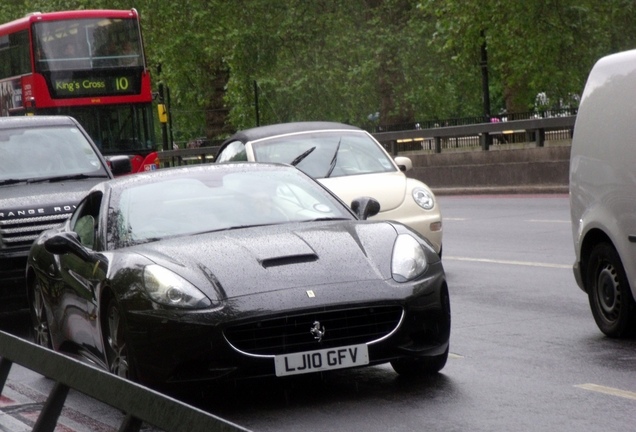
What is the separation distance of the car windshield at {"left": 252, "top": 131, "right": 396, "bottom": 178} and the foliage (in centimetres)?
2204

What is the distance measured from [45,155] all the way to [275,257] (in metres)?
6.90

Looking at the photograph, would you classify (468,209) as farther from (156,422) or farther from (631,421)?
(156,422)

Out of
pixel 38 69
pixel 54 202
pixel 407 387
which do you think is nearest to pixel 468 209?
pixel 38 69

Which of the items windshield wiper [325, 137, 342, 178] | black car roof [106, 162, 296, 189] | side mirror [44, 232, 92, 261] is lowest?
windshield wiper [325, 137, 342, 178]

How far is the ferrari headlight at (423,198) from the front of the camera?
14405 millimetres

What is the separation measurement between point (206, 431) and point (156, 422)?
0.42 metres

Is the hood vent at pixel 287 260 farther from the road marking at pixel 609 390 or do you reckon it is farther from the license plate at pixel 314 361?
the road marking at pixel 609 390

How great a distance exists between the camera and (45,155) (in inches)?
Answer: 557

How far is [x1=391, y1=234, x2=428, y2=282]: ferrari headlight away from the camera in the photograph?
25.6ft

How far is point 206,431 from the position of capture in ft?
10.8

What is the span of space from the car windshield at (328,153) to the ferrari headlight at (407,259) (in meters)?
7.11

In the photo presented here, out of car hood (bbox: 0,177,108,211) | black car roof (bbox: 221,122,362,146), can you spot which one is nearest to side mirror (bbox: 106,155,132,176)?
car hood (bbox: 0,177,108,211)

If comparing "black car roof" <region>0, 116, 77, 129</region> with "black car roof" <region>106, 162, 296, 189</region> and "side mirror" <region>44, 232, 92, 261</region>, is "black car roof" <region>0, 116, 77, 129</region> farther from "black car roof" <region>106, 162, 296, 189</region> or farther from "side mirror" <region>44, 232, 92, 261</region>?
"side mirror" <region>44, 232, 92, 261</region>

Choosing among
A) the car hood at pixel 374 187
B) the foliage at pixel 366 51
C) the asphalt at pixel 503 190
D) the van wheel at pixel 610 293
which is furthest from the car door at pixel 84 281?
the foliage at pixel 366 51
